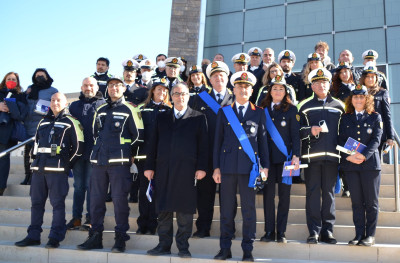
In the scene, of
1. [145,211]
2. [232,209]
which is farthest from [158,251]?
[232,209]

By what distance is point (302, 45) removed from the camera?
1184cm

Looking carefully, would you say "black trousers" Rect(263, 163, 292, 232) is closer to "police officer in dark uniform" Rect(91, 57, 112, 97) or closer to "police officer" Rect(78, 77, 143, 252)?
"police officer" Rect(78, 77, 143, 252)

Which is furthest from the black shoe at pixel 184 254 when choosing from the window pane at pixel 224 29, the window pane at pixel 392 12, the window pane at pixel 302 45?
the window pane at pixel 392 12

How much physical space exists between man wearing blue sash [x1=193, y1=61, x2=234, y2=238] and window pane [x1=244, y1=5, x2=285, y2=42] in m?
6.47

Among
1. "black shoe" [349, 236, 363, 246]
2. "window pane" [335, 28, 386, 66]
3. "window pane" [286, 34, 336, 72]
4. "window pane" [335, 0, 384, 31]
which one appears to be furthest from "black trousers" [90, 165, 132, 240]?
"window pane" [335, 0, 384, 31]

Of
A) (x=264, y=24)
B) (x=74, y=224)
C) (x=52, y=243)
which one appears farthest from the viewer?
(x=264, y=24)

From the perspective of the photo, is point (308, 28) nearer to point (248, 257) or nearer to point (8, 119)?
point (8, 119)

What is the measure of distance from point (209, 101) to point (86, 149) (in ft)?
6.28

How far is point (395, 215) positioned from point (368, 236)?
0.99m

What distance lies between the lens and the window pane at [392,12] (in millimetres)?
10883

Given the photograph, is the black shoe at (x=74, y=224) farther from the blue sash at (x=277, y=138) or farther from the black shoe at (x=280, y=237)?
the blue sash at (x=277, y=138)

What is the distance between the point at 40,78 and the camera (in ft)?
25.6

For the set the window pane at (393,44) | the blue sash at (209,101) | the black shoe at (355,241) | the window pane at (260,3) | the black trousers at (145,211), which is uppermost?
the window pane at (260,3)

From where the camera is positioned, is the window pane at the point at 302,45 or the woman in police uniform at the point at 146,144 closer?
the woman in police uniform at the point at 146,144
